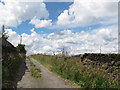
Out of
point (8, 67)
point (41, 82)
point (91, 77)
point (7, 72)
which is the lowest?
point (41, 82)

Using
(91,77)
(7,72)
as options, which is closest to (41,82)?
(7,72)

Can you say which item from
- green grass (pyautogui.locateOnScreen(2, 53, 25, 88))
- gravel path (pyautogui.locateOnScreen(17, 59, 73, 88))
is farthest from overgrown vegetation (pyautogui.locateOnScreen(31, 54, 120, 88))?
green grass (pyautogui.locateOnScreen(2, 53, 25, 88))

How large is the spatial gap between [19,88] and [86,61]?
484 centimetres

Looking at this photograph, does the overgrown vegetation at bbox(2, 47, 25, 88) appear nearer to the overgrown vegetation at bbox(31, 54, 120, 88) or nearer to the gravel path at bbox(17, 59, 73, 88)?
the gravel path at bbox(17, 59, 73, 88)

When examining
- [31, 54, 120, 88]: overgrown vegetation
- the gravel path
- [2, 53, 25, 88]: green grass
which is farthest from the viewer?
the gravel path

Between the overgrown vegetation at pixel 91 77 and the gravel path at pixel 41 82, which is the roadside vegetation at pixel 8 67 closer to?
the gravel path at pixel 41 82

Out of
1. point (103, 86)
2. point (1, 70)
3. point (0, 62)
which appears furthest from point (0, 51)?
point (103, 86)

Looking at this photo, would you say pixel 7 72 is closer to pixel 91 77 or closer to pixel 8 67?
pixel 8 67

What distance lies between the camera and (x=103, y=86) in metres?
5.37

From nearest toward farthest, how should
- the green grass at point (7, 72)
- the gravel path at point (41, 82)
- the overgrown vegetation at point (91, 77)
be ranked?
1. the green grass at point (7, 72)
2. the overgrown vegetation at point (91, 77)
3. the gravel path at point (41, 82)

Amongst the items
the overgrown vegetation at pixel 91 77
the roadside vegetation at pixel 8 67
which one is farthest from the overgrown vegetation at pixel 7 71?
the overgrown vegetation at pixel 91 77

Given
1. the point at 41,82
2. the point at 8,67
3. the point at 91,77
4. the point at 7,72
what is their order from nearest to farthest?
the point at 7,72 < the point at 91,77 < the point at 8,67 < the point at 41,82

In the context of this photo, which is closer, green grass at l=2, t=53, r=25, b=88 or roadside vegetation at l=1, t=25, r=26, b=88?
green grass at l=2, t=53, r=25, b=88

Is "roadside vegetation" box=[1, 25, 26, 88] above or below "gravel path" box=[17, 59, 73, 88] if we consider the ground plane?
above
